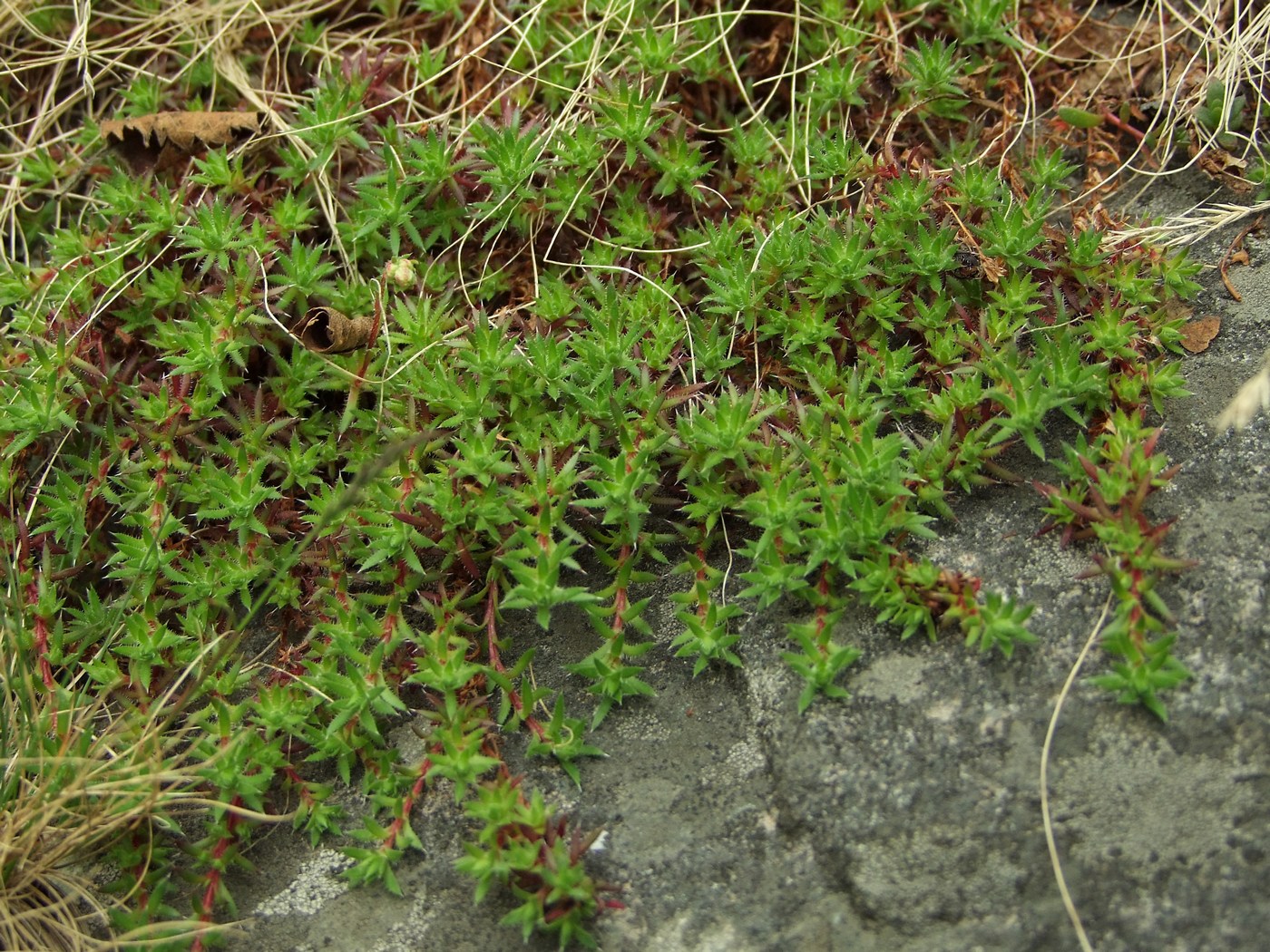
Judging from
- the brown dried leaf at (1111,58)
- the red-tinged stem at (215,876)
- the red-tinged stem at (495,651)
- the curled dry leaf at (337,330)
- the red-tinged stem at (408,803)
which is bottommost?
the red-tinged stem at (215,876)

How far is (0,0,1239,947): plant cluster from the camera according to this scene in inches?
102

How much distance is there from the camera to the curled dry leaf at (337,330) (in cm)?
319

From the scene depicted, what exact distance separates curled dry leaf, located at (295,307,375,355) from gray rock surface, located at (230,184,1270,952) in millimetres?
1126

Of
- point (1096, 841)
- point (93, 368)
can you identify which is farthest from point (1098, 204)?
point (93, 368)

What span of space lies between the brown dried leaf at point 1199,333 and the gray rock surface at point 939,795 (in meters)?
0.21

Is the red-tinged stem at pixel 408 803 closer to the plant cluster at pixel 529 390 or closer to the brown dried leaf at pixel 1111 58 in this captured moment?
the plant cluster at pixel 529 390

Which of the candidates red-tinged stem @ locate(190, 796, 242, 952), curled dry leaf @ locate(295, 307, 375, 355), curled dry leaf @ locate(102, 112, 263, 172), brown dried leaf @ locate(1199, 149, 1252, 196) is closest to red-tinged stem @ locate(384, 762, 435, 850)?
red-tinged stem @ locate(190, 796, 242, 952)

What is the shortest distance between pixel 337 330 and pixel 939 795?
81.4 inches

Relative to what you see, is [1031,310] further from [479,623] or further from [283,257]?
[283,257]

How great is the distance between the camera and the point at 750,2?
3664mm

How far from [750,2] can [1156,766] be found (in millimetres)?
2695

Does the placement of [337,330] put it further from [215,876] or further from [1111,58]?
[1111,58]

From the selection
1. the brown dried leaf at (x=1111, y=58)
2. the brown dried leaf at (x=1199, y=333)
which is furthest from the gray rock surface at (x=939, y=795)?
the brown dried leaf at (x=1111, y=58)

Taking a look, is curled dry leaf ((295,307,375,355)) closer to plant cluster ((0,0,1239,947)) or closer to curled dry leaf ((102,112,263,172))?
plant cluster ((0,0,1239,947))
